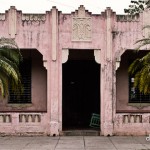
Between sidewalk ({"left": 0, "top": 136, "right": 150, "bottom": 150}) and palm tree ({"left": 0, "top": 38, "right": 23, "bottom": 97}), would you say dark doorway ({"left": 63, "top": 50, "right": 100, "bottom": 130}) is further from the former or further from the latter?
palm tree ({"left": 0, "top": 38, "right": 23, "bottom": 97})

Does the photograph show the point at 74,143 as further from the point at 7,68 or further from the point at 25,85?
the point at 25,85

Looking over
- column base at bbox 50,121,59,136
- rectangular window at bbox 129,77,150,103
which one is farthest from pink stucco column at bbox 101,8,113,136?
rectangular window at bbox 129,77,150,103

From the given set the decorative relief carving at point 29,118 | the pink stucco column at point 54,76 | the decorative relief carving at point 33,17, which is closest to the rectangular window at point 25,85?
the decorative relief carving at point 29,118

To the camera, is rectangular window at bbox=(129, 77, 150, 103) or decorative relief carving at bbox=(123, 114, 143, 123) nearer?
decorative relief carving at bbox=(123, 114, 143, 123)

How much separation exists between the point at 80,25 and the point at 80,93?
14.6ft

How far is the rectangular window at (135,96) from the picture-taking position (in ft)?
64.7

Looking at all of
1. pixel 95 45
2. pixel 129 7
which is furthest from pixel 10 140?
pixel 129 7

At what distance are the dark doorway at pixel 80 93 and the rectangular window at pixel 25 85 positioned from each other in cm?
199

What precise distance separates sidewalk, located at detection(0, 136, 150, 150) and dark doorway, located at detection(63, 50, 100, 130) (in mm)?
3605

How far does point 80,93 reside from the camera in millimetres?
20953

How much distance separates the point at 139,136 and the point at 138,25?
4.90 metres

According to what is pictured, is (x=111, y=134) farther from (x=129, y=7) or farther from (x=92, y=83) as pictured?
(x=129, y=7)

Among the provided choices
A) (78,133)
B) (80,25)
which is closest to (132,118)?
(78,133)

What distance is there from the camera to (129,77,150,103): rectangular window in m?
19.7
